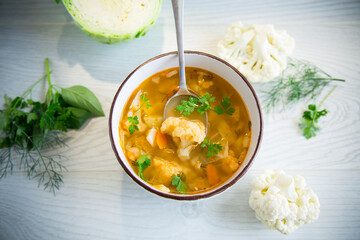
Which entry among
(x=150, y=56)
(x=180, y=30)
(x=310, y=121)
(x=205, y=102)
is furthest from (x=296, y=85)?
(x=150, y=56)

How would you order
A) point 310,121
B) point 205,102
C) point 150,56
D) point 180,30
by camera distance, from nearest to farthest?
point 180,30, point 205,102, point 310,121, point 150,56

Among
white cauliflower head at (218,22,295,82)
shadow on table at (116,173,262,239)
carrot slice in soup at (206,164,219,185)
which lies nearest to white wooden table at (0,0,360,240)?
shadow on table at (116,173,262,239)

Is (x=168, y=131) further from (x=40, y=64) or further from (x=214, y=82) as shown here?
(x=40, y=64)

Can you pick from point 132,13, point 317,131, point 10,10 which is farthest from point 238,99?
point 10,10

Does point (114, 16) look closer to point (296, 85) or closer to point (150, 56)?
point (150, 56)

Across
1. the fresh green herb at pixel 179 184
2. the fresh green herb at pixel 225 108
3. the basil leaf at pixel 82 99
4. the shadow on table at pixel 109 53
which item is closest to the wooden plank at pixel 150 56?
the shadow on table at pixel 109 53
